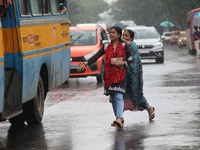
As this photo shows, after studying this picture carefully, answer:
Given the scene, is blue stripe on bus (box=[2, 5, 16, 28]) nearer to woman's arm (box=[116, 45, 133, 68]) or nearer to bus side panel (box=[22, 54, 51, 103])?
bus side panel (box=[22, 54, 51, 103])

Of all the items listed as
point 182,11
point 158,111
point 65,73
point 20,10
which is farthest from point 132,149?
point 182,11

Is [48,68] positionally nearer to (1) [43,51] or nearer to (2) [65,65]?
(1) [43,51]

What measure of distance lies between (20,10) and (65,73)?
3.56 meters

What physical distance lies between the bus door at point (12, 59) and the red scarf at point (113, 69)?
1668 millimetres

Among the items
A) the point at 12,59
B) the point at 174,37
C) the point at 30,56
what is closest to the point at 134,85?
the point at 30,56

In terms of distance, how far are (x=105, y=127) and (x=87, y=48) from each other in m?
10.00

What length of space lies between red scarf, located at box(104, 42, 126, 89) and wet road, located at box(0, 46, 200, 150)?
723 millimetres

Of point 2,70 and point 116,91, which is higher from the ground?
point 2,70

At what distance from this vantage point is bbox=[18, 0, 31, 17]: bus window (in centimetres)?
887

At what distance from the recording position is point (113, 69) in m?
9.73

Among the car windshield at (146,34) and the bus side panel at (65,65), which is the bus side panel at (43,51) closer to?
the bus side panel at (65,65)

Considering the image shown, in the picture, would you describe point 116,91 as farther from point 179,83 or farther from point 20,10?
point 179,83

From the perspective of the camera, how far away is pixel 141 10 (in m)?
100

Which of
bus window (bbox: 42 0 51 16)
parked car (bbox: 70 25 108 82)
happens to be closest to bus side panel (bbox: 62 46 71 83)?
bus window (bbox: 42 0 51 16)
